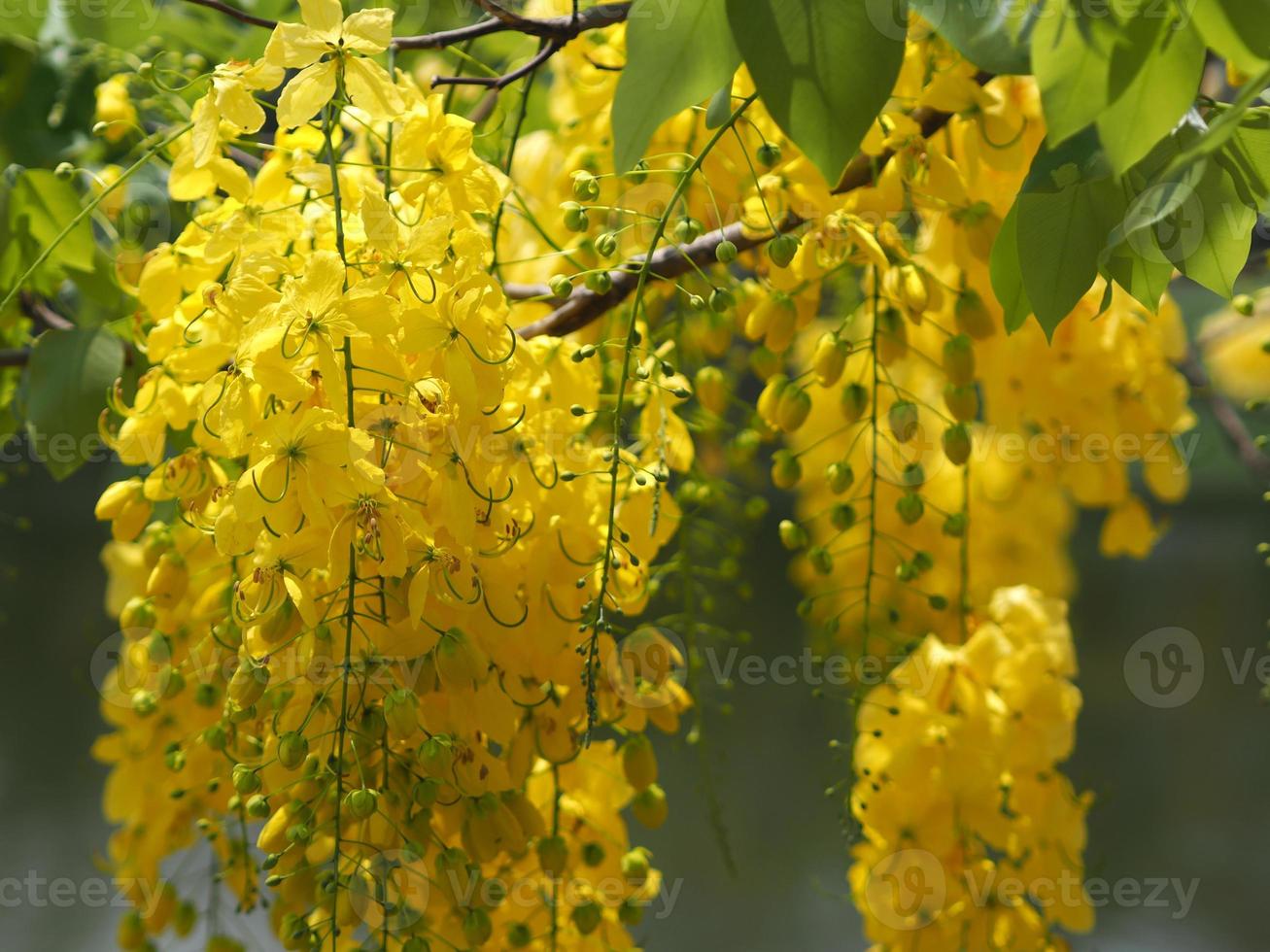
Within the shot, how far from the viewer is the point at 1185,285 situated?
1.68 meters

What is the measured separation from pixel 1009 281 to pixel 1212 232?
6cm

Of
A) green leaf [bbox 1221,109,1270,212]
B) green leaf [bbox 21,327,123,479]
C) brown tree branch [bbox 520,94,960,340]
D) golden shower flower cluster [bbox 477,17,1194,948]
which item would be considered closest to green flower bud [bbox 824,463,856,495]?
golden shower flower cluster [bbox 477,17,1194,948]

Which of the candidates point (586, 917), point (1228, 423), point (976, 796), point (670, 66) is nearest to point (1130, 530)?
point (1228, 423)

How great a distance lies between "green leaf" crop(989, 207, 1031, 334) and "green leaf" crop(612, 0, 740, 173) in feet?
0.37

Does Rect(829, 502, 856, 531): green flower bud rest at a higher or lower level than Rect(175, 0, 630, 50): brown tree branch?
lower

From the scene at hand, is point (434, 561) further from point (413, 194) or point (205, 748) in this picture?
point (205, 748)

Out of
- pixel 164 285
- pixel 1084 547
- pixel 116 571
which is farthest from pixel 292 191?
pixel 1084 547

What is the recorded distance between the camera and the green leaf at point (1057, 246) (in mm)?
351

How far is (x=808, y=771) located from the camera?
2.13m

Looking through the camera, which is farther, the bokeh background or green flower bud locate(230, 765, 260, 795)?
the bokeh background

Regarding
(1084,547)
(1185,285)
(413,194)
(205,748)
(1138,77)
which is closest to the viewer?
(1138,77)

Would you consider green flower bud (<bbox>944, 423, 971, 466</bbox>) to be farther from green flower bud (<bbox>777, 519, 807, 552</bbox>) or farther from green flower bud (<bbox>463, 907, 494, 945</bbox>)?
green flower bud (<bbox>463, 907, 494, 945</bbox>)

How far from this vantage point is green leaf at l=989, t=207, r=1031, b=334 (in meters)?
0.39

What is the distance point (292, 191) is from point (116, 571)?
0.41 m
